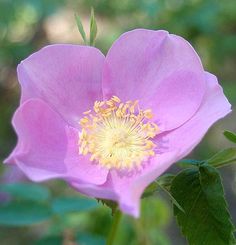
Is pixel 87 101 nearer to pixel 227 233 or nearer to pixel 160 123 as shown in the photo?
pixel 160 123

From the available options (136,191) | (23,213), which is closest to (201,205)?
(136,191)

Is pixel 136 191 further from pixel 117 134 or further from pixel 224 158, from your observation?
pixel 117 134

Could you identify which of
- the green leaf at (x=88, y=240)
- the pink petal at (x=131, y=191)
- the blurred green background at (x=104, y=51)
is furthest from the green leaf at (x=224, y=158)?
the green leaf at (x=88, y=240)

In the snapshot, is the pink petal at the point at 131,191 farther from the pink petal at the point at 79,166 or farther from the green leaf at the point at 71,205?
the green leaf at the point at 71,205

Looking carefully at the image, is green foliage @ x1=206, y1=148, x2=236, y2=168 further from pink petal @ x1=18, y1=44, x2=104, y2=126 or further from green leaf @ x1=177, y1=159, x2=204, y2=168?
pink petal @ x1=18, y1=44, x2=104, y2=126

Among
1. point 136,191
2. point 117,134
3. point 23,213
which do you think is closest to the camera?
point 136,191

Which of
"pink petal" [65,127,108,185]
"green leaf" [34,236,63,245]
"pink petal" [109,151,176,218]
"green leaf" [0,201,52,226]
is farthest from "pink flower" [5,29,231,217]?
"green leaf" [34,236,63,245]
